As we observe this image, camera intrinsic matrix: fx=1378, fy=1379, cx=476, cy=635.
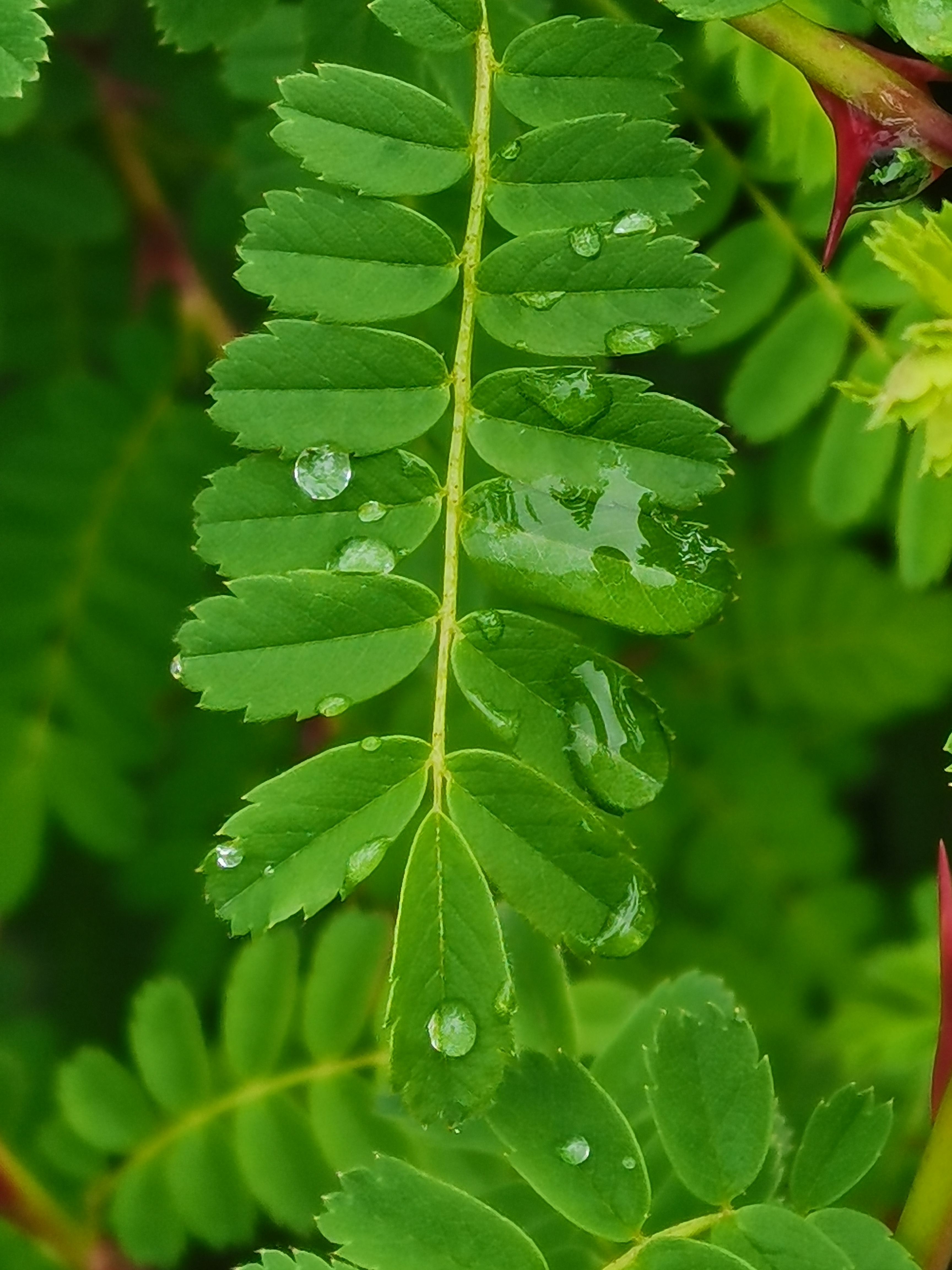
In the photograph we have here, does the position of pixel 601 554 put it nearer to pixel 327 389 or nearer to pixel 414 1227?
pixel 327 389

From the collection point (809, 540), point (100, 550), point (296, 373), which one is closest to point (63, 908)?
point (100, 550)

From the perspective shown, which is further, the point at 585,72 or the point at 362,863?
the point at 585,72

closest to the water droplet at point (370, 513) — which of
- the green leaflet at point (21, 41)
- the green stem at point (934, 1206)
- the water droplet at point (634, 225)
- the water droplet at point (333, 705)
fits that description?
the water droplet at point (333, 705)

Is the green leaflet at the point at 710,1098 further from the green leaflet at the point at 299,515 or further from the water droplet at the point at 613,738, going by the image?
the green leaflet at the point at 299,515

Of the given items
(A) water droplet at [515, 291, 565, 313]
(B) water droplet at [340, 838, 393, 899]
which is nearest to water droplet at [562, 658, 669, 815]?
(B) water droplet at [340, 838, 393, 899]

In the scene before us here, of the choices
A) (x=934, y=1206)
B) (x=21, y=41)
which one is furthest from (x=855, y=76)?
(x=934, y=1206)

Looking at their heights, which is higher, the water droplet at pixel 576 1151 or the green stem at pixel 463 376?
the green stem at pixel 463 376

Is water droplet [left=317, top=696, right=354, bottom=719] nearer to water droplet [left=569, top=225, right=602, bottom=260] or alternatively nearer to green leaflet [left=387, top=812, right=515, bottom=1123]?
green leaflet [left=387, top=812, right=515, bottom=1123]
